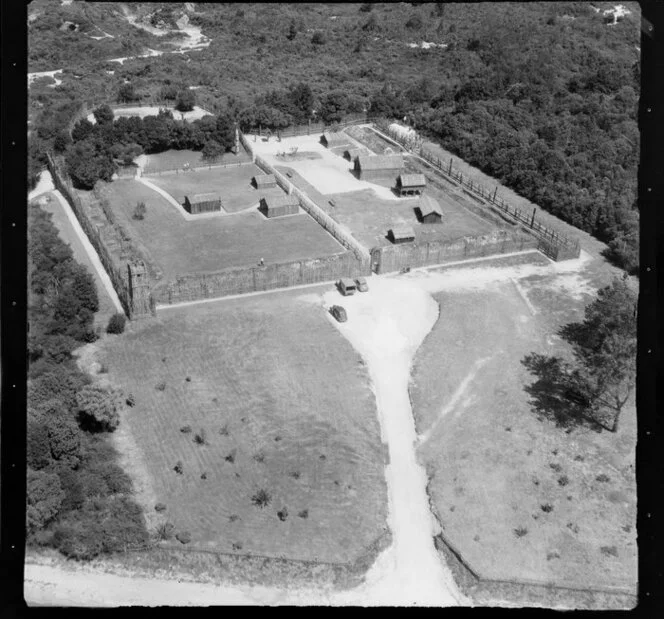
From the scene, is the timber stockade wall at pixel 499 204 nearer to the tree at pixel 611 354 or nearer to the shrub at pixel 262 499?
the tree at pixel 611 354

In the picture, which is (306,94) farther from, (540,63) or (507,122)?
(540,63)

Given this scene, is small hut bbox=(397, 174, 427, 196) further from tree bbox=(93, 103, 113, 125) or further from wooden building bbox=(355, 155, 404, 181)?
tree bbox=(93, 103, 113, 125)

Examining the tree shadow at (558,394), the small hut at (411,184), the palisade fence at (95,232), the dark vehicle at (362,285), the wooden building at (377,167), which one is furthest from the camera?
the wooden building at (377,167)

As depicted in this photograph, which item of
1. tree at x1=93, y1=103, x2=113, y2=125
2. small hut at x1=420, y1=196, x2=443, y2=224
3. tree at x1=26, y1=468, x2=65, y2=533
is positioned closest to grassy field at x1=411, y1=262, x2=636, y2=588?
tree at x1=26, y1=468, x2=65, y2=533

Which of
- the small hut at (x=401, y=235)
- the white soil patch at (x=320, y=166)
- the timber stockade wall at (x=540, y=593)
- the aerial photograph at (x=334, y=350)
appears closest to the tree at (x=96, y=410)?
Result: the aerial photograph at (x=334, y=350)

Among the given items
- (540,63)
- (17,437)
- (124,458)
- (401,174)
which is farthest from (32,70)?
(17,437)

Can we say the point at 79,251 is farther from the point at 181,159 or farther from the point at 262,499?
the point at 262,499

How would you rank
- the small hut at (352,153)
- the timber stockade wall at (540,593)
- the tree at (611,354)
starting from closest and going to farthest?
the timber stockade wall at (540,593)
the tree at (611,354)
the small hut at (352,153)
